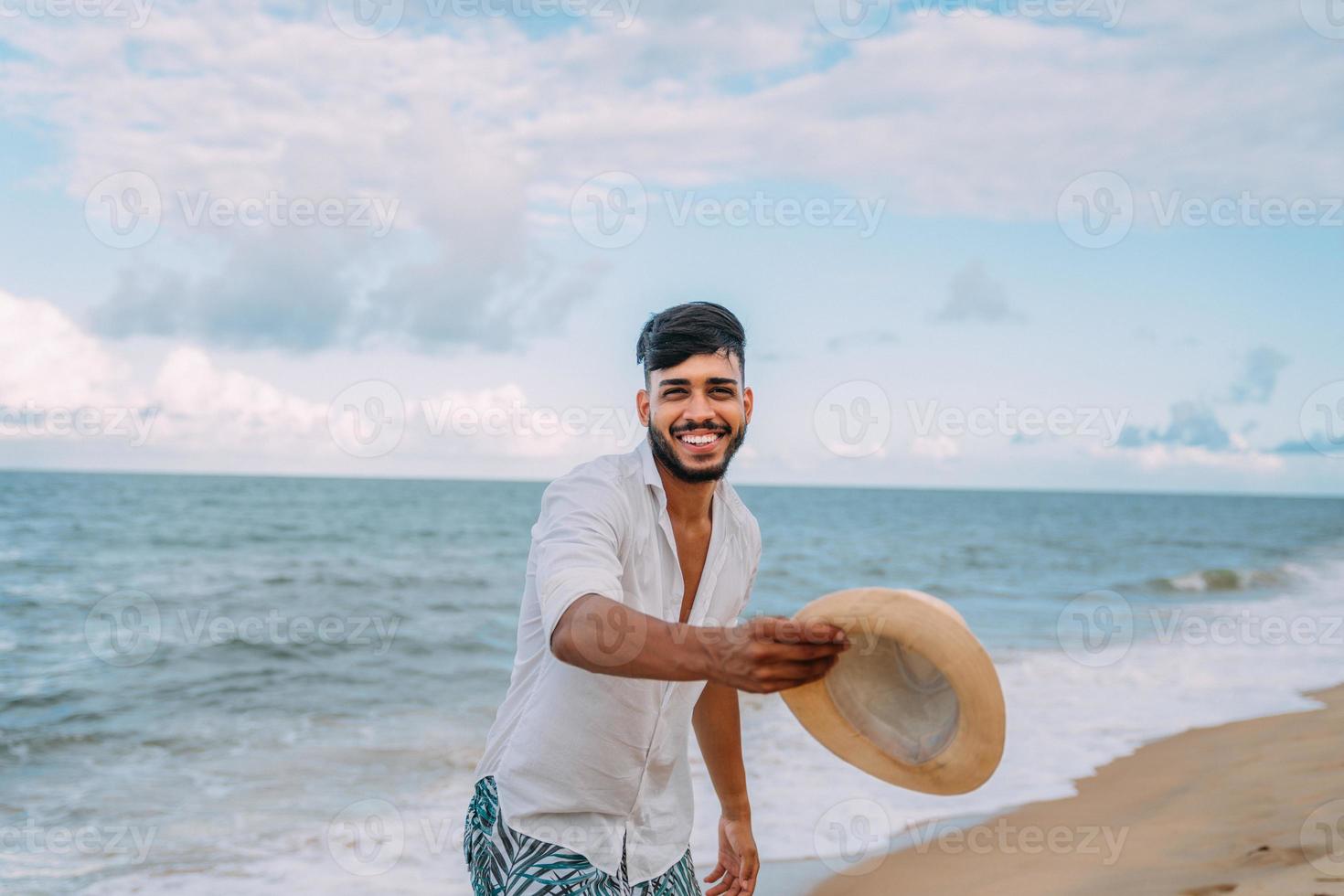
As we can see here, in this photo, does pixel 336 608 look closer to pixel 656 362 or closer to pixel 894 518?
pixel 656 362

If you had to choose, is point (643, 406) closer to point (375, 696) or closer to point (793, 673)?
point (793, 673)

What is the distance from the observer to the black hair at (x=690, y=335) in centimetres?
260

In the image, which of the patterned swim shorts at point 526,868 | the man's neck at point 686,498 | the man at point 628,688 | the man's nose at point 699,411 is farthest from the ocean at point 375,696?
the man's nose at point 699,411

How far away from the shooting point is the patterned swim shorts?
244cm

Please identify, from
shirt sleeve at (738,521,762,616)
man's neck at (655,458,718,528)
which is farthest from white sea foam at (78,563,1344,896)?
man's neck at (655,458,718,528)

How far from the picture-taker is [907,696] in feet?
7.11

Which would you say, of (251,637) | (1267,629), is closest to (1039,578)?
(1267,629)

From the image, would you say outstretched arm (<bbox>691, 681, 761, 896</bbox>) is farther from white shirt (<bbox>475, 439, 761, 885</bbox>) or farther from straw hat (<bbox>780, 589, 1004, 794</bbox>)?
straw hat (<bbox>780, 589, 1004, 794</bbox>)

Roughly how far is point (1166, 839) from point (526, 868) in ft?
13.9

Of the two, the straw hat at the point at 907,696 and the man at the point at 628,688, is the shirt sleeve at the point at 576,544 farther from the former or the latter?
the straw hat at the point at 907,696

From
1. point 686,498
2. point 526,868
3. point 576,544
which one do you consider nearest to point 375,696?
point 526,868

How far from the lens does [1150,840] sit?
210 inches

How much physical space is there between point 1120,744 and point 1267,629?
820 cm

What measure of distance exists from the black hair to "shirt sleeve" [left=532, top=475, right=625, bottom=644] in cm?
37
